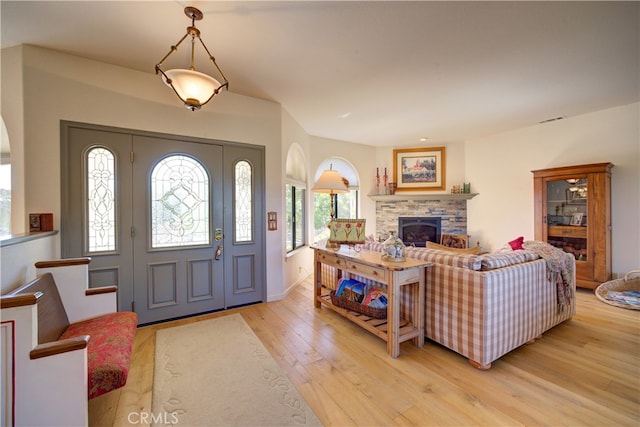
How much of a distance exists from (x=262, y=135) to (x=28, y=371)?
9.79 ft

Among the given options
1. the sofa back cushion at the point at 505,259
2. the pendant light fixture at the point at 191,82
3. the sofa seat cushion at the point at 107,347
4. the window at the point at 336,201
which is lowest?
the sofa seat cushion at the point at 107,347

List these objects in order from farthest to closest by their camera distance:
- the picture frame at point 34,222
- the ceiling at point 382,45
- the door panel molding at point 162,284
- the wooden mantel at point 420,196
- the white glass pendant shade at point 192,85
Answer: the wooden mantel at point 420,196 < the door panel molding at point 162,284 < the picture frame at point 34,222 < the ceiling at point 382,45 < the white glass pendant shade at point 192,85

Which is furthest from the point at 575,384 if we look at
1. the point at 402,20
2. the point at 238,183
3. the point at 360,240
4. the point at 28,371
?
the point at 238,183

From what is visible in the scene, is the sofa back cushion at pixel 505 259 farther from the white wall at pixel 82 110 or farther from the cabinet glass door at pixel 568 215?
the white wall at pixel 82 110

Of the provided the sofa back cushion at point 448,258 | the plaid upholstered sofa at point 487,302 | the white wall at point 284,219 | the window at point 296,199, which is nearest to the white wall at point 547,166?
the plaid upholstered sofa at point 487,302

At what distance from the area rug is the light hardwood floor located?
94mm

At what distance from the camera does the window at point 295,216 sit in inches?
171

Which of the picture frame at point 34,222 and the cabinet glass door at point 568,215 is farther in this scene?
the cabinet glass door at point 568,215

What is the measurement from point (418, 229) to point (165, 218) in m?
5.05

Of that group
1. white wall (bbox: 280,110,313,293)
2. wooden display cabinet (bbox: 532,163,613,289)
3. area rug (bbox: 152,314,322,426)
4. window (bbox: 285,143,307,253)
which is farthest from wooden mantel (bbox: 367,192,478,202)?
area rug (bbox: 152,314,322,426)

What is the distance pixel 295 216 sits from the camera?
4.61 metres

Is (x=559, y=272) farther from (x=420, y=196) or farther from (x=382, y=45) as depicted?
(x=420, y=196)

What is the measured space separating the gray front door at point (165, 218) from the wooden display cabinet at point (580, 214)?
4.47m

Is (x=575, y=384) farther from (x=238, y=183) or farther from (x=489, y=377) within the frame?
(x=238, y=183)
